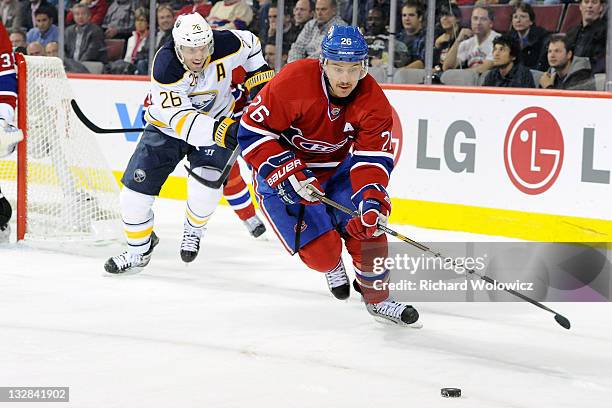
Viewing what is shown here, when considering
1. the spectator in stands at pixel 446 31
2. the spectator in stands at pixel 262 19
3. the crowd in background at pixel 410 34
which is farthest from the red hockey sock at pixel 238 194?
the spectator in stands at pixel 262 19

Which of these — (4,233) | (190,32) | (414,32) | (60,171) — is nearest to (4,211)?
(4,233)

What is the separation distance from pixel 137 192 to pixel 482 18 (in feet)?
7.22

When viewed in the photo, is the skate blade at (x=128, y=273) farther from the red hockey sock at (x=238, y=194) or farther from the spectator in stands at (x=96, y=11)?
the spectator in stands at (x=96, y=11)

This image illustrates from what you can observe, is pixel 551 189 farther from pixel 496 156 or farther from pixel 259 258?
pixel 259 258

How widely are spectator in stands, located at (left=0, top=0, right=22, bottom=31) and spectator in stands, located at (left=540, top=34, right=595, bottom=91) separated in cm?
425

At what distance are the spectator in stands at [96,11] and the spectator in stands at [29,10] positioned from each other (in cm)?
22

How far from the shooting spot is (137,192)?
468 cm

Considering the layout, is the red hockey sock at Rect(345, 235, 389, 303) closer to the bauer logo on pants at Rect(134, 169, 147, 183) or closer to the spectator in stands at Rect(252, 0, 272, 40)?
the bauer logo on pants at Rect(134, 169, 147, 183)

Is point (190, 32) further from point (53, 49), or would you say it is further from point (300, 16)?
point (53, 49)

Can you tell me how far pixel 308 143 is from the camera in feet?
12.4

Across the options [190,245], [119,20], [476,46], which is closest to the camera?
[190,245]

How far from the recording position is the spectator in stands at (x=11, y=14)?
8.34 m

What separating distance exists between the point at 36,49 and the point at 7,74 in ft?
9.49

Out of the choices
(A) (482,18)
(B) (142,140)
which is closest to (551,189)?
(A) (482,18)
